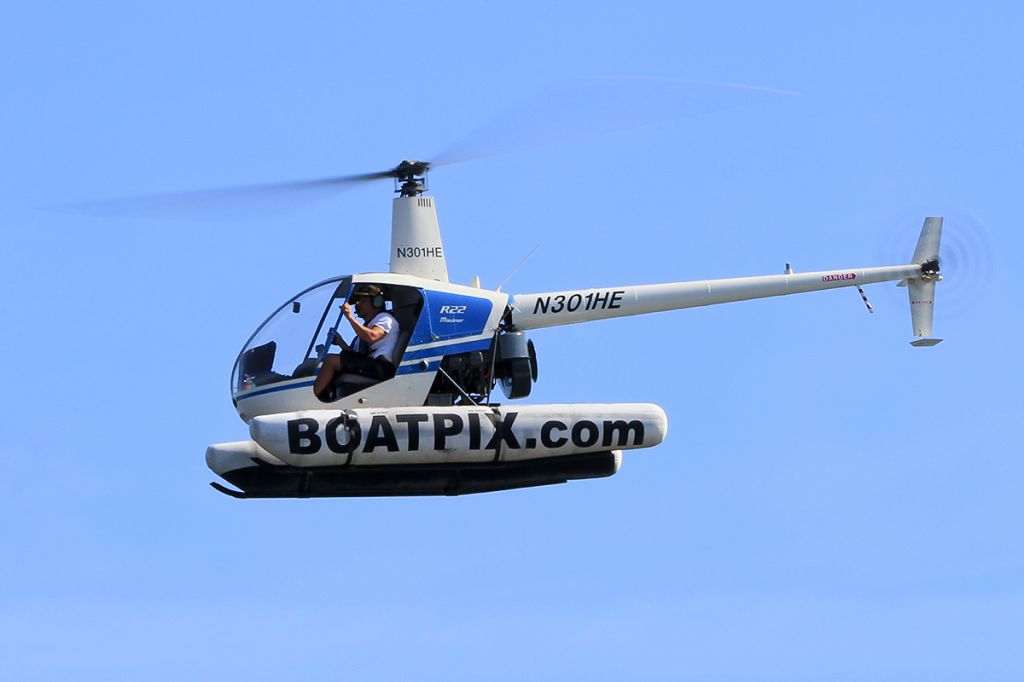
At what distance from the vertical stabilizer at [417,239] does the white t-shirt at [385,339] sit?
34.2 inches

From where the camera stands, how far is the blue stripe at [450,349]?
955 inches

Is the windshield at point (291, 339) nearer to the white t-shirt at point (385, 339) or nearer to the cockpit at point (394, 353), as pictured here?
the cockpit at point (394, 353)

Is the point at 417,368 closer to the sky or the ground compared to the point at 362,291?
closer to the ground

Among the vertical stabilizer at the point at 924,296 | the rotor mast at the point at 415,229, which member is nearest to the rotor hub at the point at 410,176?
the rotor mast at the point at 415,229

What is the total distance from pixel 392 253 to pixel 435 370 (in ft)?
5.72

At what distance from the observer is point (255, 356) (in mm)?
24250

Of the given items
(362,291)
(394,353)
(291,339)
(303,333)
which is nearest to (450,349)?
(394,353)

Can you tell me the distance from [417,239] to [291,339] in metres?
2.18

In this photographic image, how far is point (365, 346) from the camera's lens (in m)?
24.2

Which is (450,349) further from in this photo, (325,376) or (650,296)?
(650,296)

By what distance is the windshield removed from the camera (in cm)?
2400

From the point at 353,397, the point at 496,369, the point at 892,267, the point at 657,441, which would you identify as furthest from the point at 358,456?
the point at 892,267

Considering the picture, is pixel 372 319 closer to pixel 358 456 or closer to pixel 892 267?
pixel 358 456

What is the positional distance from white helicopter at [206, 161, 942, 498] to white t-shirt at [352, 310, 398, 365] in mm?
102
